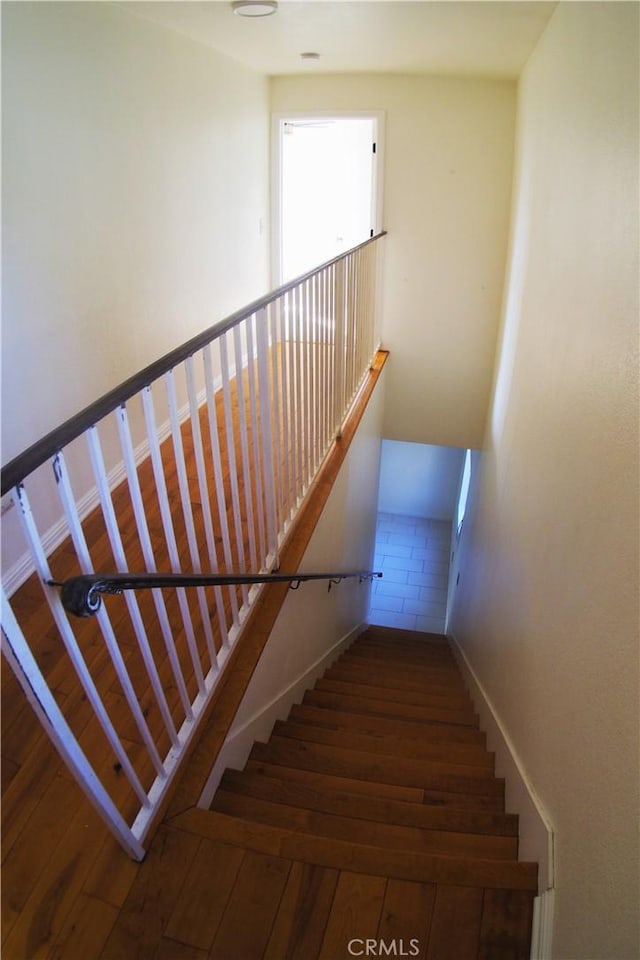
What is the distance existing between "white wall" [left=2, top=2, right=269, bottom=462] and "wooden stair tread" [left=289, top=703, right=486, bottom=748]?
180cm

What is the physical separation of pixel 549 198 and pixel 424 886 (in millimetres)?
2766

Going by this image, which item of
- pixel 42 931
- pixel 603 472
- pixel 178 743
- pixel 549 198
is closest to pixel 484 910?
pixel 178 743

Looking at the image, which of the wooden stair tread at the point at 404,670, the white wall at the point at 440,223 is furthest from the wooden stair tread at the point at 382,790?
the white wall at the point at 440,223

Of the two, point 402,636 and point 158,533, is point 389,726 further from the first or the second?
point 402,636

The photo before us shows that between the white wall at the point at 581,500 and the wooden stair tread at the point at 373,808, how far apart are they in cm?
22

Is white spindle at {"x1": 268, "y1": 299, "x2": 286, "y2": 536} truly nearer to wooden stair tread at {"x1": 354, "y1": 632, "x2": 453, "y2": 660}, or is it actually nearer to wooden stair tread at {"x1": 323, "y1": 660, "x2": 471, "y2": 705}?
wooden stair tread at {"x1": 323, "y1": 660, "x2": 471, "y2": 705}

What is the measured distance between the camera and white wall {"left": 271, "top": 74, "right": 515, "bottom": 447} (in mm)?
4324

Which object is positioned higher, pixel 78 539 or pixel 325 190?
pixel 325 190

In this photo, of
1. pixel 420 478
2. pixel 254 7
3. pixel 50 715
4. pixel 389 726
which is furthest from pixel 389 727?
pixel 420 478

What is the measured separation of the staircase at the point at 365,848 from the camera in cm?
134

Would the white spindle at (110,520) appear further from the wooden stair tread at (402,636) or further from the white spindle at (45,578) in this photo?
the wooden stair tread at (402,636)

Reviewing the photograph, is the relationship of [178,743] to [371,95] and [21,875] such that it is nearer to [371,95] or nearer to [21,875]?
[21,875]

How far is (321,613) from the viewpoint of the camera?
137 inches

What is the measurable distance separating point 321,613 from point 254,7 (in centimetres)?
315
